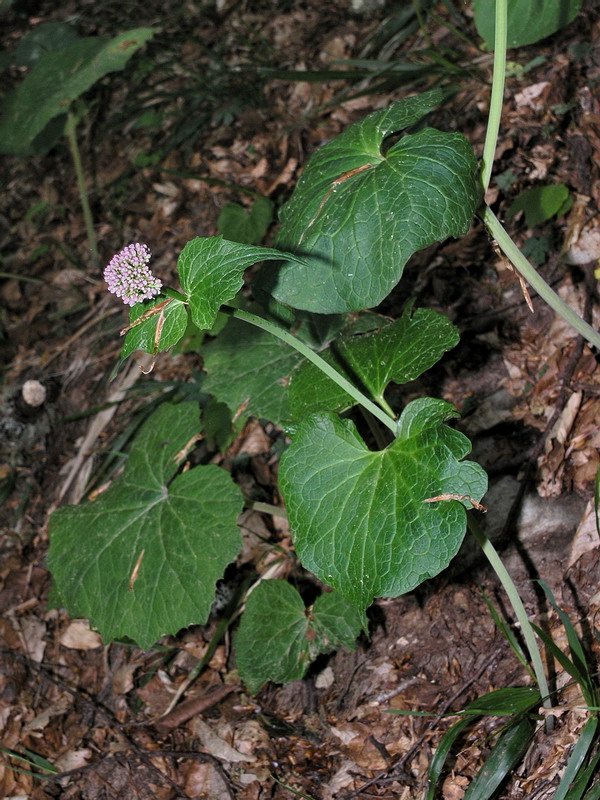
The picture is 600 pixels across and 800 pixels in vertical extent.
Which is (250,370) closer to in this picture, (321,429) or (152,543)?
(152,543)

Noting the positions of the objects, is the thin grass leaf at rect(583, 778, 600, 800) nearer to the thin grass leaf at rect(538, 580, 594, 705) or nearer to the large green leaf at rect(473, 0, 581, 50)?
the thin grass leaf at rect(538, 580, 594, 705)

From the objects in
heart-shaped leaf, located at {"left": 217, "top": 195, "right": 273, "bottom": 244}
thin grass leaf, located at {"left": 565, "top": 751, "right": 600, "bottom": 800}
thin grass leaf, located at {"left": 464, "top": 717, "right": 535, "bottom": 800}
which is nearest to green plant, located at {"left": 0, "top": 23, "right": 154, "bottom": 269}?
heart-shaped leaf, located at {"left": 217, "top": 195, "right": 273, "bottom": 244}

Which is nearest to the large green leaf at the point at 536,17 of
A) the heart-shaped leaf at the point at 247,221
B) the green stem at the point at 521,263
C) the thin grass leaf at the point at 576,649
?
the heart-shaped leaf at the point at 247,221

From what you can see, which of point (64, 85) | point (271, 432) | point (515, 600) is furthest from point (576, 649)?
point (64, 85)

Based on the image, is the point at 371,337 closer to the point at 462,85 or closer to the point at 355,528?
the point at 355,528

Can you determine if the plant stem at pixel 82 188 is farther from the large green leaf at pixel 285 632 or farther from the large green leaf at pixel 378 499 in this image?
the large green leaf at pixel 378 499

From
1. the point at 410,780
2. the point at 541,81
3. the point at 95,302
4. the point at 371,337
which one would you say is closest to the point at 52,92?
the point at 95,302
